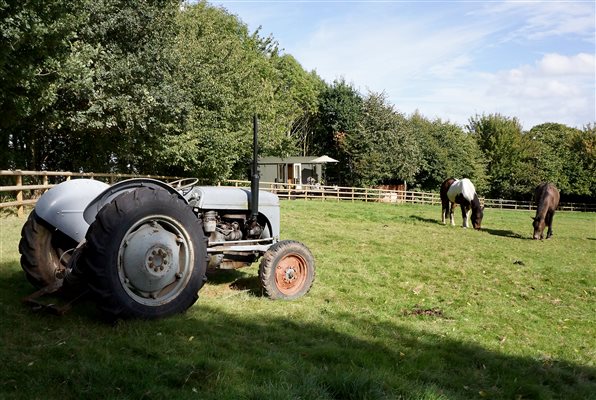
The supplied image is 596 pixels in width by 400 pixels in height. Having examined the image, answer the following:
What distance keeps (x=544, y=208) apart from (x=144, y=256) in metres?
14.7

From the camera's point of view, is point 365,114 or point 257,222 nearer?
point 257,222

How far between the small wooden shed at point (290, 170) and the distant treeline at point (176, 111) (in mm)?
2423

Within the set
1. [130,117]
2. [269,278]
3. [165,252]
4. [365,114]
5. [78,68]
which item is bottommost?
[269,278]

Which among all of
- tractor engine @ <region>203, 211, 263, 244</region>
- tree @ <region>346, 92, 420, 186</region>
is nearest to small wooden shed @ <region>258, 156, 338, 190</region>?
tree @ <region>346, 92, 420, 186</region>

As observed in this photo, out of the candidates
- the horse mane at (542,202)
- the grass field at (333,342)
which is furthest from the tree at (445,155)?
the grass field at (333,342)

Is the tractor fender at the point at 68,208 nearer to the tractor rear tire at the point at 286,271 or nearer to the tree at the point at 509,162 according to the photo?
the tractor rear tire at the point at 286,271

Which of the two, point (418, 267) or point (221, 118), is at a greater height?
point (221, 118)

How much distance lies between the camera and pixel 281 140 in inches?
1406

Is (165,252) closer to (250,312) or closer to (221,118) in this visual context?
(250,312)

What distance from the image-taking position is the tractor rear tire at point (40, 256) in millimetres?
5059

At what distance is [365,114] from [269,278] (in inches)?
1439

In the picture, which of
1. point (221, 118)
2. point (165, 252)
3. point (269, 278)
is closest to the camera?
point (165, 252)

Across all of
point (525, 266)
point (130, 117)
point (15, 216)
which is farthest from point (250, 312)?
point (130, 117)

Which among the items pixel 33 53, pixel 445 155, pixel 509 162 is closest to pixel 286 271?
pixel 33 53
